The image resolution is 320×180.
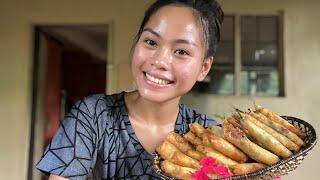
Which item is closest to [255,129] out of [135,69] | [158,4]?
[135,69]

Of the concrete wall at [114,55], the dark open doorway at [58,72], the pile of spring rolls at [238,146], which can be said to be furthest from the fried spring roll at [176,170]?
the dark open doorway at [58,72]

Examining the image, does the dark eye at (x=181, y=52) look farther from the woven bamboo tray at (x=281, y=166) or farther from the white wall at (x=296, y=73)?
the white wall at (x=296, y=73)

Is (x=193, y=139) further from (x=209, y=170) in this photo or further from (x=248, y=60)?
(x=248, y=60)

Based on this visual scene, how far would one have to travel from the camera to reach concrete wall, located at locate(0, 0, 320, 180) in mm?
3100

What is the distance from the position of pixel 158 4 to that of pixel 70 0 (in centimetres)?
234

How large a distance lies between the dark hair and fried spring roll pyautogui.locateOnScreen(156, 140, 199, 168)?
0.30 meters

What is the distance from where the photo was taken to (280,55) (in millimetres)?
3188

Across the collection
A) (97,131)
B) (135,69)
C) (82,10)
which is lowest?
(97,131)

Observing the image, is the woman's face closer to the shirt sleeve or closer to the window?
the shirt sleeve

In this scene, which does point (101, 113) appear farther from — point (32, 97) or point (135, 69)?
point (32, 97)

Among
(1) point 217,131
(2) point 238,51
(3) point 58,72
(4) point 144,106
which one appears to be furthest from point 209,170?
(3) point 58,72

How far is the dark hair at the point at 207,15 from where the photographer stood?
3.47ft

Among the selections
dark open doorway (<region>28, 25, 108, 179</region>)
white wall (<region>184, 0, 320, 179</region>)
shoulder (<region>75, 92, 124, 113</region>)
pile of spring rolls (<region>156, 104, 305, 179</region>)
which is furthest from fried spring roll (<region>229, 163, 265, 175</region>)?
dark open doorway (<region>28, 25, 108, 179</region>)

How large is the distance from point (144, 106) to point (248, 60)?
2.21 m
